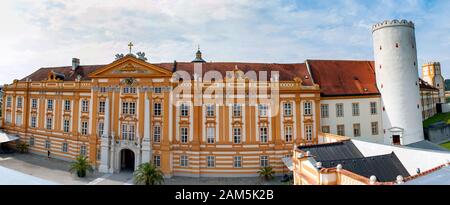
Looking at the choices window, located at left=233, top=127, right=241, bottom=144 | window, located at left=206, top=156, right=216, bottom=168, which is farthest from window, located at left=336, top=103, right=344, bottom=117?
window, located at left=206, top=156, right=216, bottom=168

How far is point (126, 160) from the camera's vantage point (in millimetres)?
25156

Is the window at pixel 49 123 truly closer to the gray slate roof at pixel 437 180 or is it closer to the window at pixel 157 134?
the window at pixel 157 134

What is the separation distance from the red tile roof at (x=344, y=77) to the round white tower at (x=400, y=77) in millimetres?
2143

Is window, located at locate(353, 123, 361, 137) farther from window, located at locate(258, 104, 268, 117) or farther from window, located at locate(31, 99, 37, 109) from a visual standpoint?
window, located at locate(31, 99, 37, 109)

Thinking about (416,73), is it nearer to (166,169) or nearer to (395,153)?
(395,153)

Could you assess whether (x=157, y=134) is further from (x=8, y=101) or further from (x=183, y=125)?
(x=8, y=101)

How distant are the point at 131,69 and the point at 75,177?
10134mm

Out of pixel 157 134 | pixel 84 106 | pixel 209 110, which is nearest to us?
pixel 209 110

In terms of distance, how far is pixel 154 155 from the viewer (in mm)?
23250

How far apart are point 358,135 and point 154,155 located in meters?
19.6

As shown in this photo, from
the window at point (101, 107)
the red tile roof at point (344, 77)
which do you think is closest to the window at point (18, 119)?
the window at point (101, 107)

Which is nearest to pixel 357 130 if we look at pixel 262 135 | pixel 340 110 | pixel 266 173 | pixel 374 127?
pixel 374 127

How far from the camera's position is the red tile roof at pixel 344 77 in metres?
26.3
